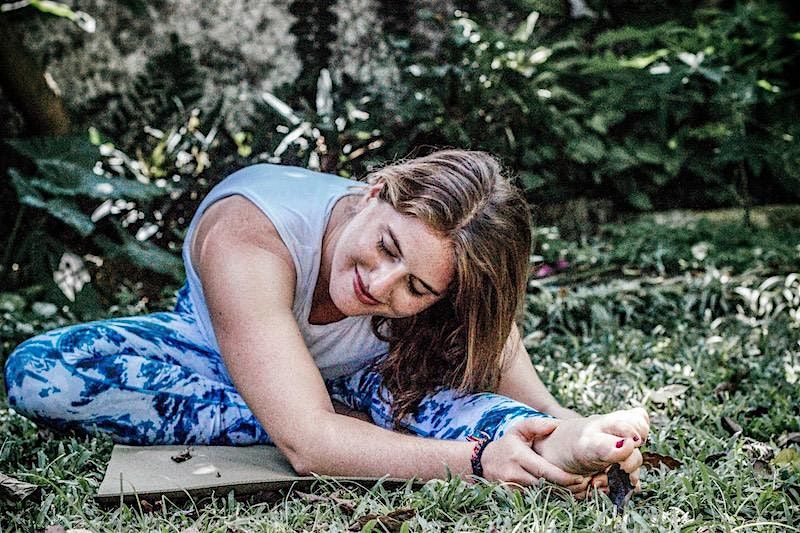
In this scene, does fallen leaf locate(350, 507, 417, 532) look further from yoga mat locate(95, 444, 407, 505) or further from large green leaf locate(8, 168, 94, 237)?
large green leaf locate(8, 168, 94, 237)

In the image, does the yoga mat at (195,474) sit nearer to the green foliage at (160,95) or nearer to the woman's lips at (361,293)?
the woman's lips at (361,293)

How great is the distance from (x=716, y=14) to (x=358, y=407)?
11.6 feet

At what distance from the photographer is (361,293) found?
1.97 m

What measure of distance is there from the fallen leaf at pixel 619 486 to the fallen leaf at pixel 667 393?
820 millimetres

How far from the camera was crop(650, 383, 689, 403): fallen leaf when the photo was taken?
2.60m

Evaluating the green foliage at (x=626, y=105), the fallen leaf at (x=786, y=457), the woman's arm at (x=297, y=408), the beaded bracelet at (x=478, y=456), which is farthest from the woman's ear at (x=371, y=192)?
the green foliage at (x=626, y=105)

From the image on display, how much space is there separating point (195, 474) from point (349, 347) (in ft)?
1.72

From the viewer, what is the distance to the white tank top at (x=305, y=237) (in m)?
2.16

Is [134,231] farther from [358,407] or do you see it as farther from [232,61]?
[358,407]

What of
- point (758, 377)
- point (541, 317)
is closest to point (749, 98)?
point (541, 317)

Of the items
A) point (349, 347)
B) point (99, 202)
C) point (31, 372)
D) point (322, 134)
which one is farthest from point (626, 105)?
point (31, 372)

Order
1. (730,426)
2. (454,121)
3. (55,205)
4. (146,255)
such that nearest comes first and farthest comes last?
(730,426) → (55,205) → (146,255) → (454,121)

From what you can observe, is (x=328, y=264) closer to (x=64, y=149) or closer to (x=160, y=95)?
(x=64, y=149)

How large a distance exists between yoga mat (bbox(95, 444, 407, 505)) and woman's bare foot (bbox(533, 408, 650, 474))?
34cm
